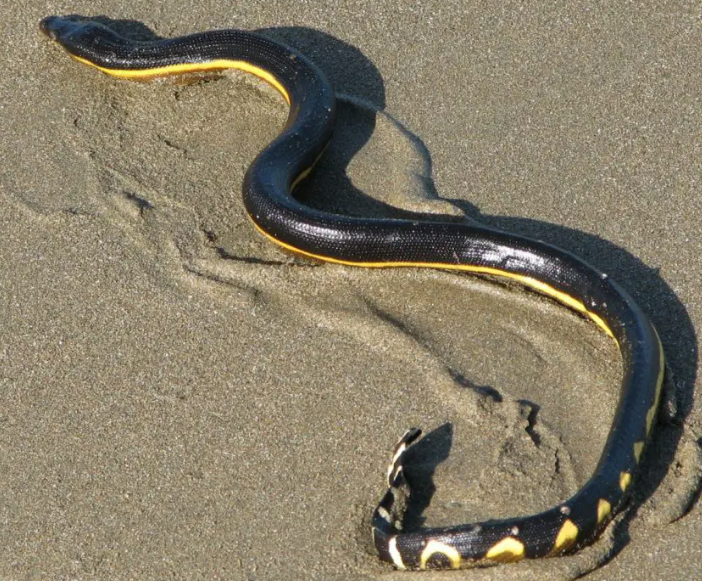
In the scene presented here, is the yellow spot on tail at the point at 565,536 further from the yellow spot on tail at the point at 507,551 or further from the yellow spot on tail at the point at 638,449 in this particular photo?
the yellow spot on tail at the point at 638,449

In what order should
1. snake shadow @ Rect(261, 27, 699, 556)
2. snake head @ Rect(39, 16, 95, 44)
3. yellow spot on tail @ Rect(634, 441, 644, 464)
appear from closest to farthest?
yellow spot on tail @ Rect(634, 441, 644, 464), snake shadow @ Rect(261, 27, 699, 556), snake head @ Rect(39, 16, 95, 44)

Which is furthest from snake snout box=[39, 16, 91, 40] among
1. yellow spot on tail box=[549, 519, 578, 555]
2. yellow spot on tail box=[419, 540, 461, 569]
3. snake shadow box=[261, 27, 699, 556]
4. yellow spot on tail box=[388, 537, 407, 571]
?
yellow spot on tail box=[549, 519, 578, 555]

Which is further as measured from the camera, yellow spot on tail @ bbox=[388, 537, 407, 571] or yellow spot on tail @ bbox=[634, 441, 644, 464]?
yellow spot on tail @ bbox=[634, 441, 644, 464]

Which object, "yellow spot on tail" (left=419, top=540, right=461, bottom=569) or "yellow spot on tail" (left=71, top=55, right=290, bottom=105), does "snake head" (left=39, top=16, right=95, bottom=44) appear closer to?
"yellow spot on tail" (left=71, top=55, right=290, bottom=105)

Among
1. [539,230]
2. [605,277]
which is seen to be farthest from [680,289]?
[539,230]

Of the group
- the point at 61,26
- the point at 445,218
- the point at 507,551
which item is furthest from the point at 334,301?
the point at 61,26

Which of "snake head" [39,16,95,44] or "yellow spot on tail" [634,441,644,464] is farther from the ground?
"yellow spot on tail" [634,441,644,464]

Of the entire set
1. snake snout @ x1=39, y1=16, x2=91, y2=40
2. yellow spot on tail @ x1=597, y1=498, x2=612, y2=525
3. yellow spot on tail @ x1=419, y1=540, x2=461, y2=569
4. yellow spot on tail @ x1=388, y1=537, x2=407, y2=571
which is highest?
yellow spot on tail @ x1=597, y1=498, x2=612, y2=525

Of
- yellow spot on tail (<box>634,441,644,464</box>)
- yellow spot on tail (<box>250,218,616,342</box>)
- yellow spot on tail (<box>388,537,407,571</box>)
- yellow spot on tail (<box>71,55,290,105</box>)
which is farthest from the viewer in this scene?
yellow spot on tail (<box>71,55,290,105</box>)

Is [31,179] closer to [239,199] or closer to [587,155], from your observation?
[239,199]
